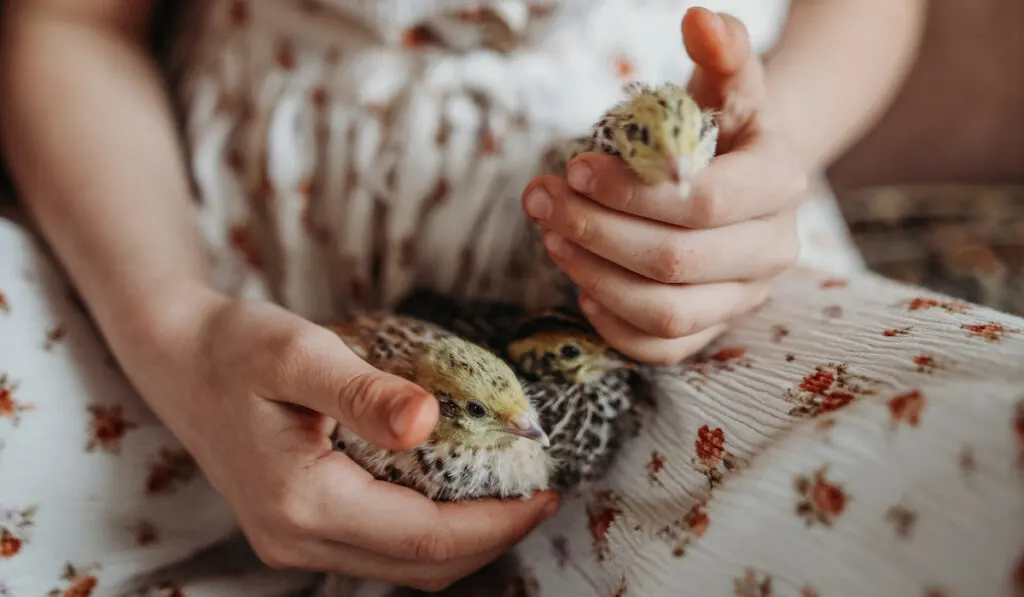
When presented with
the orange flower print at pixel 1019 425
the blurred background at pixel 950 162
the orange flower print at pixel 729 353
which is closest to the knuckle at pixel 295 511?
the orange flower print at pixel 729 353

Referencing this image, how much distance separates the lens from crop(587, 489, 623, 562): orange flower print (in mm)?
674

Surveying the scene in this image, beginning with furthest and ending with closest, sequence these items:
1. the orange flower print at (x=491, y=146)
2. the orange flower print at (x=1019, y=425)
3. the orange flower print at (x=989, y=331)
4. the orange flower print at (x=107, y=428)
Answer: the orange flower print at (x=491, y=146) < the orange flower print at (x=107, y=428) < the orange flower print at (x=989, y=331) < the orange flower print at (x=1019, y=425)

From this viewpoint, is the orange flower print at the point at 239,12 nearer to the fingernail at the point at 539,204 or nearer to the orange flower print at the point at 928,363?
the fingernail at the point at 539,204

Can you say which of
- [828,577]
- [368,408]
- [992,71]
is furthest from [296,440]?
[992,71]

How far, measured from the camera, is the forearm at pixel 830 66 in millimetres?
917

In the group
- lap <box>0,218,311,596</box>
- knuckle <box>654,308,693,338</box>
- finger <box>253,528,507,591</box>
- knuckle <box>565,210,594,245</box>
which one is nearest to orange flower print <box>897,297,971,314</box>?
knuckle <box>654,308,693,338</box>

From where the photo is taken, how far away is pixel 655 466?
67 cm

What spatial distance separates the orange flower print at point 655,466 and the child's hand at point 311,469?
0.10 meters

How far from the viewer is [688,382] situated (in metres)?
0.68

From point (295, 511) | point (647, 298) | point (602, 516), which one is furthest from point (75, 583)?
point (647, 298)

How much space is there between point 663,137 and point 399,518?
394 mm

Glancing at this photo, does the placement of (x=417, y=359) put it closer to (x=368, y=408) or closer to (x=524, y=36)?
(x=368, y=408)

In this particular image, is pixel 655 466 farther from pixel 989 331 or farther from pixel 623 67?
pixel 623 67

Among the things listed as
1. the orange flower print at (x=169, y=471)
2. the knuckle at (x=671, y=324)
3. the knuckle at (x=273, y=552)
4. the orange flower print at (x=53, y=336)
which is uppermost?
the knuckle at (x=671, y=324)
